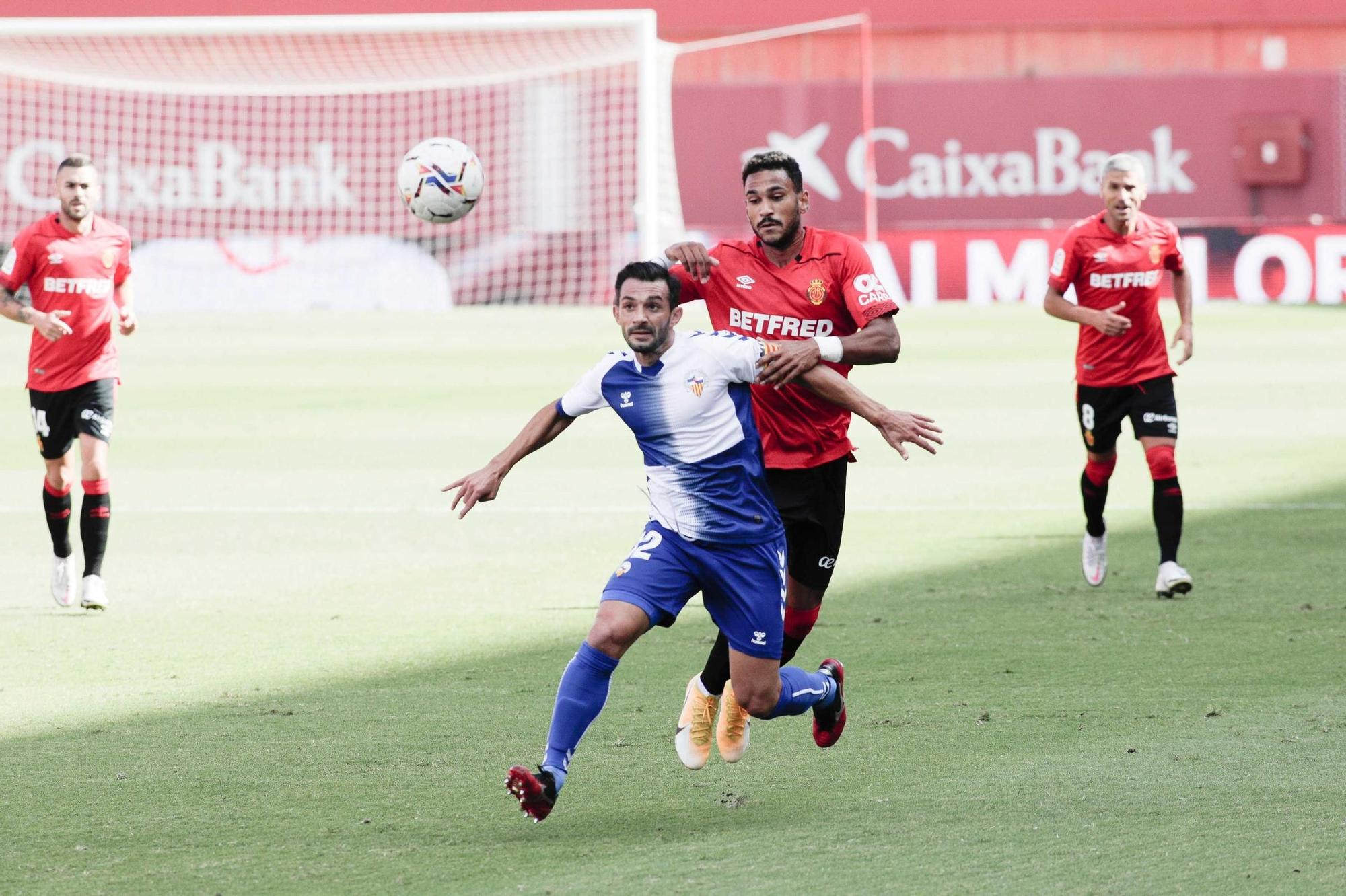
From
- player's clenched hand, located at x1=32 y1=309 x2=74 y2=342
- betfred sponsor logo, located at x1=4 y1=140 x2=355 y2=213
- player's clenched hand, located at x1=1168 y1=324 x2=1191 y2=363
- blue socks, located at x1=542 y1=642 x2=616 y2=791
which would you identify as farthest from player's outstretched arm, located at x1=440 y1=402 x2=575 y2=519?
betfred sponsor logo, located at x1=4 y1=140 x2=355 y2=213

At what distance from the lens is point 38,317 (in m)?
8.98

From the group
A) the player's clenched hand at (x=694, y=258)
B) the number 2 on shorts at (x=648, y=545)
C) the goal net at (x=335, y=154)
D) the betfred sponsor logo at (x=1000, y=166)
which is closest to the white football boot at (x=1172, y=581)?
the player's clenched hand at (x=694, y=258)

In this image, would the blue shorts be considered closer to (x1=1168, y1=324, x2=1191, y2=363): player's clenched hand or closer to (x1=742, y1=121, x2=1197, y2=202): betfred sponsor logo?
(x1=1168, y1=324, x2=1191, y2=363): player's clenched hand

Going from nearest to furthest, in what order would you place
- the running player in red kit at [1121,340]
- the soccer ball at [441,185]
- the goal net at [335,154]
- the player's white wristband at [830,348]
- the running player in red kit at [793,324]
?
the player's white wristband at [830,348] < the running player in red kit at [793,324] < the soccer ball at [441,185] < the running player in red kit at [1121,340] < the goal net at [335,154]

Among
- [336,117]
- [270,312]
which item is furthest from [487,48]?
[270,312]

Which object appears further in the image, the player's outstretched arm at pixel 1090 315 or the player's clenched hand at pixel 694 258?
the player's outstretched arm at pixel 1090 315

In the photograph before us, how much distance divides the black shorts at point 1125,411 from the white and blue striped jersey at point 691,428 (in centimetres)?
417

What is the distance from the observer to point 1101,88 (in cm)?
3522

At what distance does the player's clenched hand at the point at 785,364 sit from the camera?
5816 mm

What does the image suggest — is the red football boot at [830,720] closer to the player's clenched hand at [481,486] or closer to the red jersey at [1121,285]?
the player's clenched hand at [481,486]

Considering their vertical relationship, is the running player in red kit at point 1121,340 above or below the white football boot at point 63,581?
above

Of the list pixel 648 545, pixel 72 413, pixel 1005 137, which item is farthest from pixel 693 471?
pixel 1005 137

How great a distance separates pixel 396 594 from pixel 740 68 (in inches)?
A: 1151

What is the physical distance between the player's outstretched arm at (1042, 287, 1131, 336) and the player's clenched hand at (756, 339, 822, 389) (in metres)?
3.64
